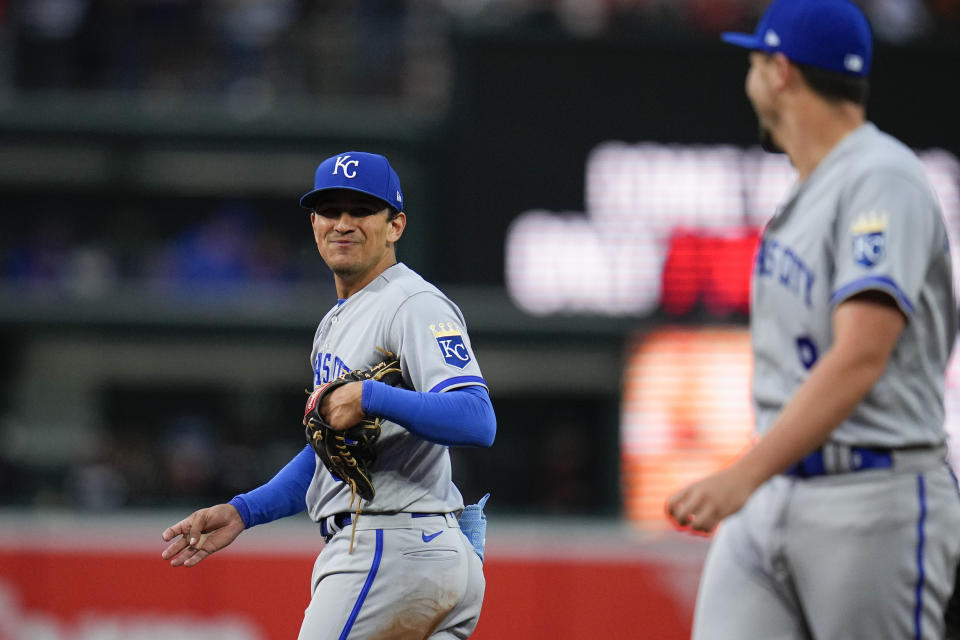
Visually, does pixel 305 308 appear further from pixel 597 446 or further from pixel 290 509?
pixel 290 509

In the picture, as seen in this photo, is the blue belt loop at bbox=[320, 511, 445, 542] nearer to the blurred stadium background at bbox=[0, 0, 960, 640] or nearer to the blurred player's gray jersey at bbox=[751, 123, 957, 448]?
the blurred player's gray jersey at bbox=[751, 123, 957, 448]

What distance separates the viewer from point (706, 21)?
11328 mm

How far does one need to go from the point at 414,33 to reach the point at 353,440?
10343mm

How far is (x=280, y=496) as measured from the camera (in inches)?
127

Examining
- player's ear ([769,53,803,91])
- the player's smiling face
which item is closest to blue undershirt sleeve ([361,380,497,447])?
the player's smiling face

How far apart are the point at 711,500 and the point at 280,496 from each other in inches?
59.1

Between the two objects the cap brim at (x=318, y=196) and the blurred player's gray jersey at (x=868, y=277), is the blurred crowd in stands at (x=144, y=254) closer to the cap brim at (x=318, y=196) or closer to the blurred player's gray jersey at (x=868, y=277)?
the cap brim at (x=318, y=196)

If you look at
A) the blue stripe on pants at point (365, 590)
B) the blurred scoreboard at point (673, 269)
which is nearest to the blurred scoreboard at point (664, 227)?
the blurred scoreboard at point (673, 269)

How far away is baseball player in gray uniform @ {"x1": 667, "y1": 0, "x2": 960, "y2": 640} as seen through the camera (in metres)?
2.05

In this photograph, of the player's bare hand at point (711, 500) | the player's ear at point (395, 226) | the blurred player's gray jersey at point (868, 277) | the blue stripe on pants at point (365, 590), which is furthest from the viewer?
the player's ear at point (395, 226)

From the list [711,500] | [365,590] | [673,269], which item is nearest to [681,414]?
[673,269]

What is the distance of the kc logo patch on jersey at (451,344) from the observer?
2.86 m

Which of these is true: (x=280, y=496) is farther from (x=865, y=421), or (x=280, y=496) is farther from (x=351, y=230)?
(x=865, y=421)

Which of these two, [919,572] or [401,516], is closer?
[919,572]
